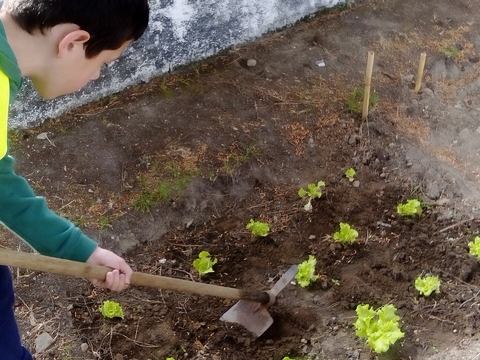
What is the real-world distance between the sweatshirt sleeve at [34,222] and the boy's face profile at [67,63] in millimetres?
299

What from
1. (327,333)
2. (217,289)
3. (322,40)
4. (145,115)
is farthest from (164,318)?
(322,40)

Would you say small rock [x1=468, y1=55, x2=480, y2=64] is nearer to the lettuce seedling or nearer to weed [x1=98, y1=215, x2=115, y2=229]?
the lettuce seedling

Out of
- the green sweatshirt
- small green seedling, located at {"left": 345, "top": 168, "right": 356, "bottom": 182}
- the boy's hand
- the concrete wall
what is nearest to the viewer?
the green sweatshirt

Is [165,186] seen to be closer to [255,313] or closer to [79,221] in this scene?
[79,221]

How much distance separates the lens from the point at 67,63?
5.91ft

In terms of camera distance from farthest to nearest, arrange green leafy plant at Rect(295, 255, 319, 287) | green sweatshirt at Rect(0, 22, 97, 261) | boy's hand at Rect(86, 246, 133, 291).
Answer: green leafy plant at Rect(295, 255, 319, 287) → boy's hand at Rect(86, 246, 133, 291) → green sweatshirt at Rect(0, 22, 97, 261)

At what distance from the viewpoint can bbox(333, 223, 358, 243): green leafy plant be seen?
3.37 metres

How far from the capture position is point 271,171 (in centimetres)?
395

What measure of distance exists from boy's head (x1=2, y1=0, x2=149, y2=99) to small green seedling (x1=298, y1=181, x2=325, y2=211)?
2114mm

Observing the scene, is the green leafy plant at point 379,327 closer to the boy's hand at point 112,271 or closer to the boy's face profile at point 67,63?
the boy's hand at point 112,271

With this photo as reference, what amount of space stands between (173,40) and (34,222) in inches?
115

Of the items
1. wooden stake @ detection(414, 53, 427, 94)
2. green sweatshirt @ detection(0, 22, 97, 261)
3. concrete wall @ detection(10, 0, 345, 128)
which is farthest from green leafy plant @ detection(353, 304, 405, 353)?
concrete wall @ detection(10, 0, 345, 128)

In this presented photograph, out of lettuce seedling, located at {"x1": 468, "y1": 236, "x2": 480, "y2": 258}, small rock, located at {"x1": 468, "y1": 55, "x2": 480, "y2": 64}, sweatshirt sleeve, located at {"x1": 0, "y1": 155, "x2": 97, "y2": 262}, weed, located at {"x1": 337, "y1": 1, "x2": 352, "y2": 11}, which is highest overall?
sweatshirt sleeve, located at {"x1": 0, "y1": 155, "x2": 97, "y2": 262}

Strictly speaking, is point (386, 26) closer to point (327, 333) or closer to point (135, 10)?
point (327, 333)
